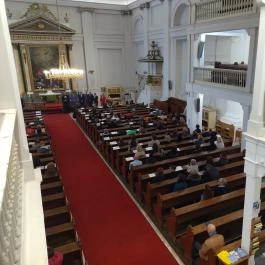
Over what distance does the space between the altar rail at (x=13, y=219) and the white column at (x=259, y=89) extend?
3.10 m

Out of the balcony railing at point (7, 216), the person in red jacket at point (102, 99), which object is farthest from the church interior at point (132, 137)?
the person in red jacket at point (102, 99)

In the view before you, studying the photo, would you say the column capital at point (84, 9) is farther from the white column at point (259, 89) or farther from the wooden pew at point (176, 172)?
the white column at point (259, 89)

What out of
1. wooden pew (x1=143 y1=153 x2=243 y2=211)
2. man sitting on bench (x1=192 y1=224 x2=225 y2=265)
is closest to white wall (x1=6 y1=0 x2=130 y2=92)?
wooden pew (x1=143 y1=153 x2=243 y2=211)

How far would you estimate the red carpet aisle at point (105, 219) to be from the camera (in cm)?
515

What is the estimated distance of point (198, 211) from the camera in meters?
5.39

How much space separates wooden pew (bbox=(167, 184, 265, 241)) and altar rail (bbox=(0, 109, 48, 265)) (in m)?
3.04

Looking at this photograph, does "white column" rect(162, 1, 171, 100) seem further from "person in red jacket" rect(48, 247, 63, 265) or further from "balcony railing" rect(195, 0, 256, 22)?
"person in red jacket" rect(48, 247, 63, 265)

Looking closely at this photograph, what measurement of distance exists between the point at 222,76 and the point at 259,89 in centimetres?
699

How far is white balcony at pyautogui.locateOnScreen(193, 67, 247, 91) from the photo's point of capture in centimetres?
962

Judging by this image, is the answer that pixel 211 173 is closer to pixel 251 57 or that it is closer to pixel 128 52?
pixel 251 57

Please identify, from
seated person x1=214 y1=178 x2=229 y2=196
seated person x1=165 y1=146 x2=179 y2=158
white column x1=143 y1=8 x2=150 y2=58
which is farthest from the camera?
white column x1=143 y1=8 x2=150 y2=58

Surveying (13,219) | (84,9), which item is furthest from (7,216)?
(84,9)

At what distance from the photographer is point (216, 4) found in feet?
33.1

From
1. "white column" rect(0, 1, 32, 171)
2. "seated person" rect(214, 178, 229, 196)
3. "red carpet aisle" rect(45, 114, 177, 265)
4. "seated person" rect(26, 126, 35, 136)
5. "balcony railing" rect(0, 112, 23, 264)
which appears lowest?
"red carpet aisle" rect(45, 114, 177, 265)
